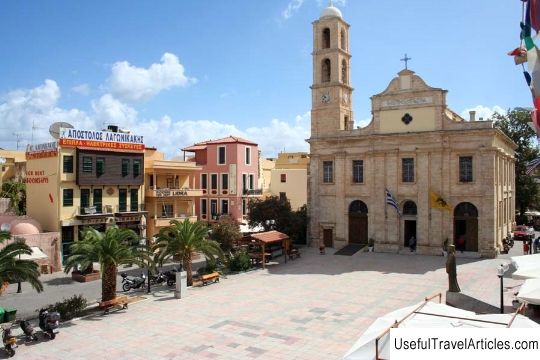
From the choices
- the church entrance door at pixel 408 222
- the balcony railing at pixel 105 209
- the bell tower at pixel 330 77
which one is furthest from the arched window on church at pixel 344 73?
the balcony railing at pixel 105 209

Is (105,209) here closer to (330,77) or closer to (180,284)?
(180,284)

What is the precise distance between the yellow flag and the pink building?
20092mm

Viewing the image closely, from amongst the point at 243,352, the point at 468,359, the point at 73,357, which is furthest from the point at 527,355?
the point at 73,357

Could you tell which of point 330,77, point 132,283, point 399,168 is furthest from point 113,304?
point 330,77

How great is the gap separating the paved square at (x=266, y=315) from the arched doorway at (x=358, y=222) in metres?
7.78

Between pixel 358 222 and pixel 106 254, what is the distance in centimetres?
2360

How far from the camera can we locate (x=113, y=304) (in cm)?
2038

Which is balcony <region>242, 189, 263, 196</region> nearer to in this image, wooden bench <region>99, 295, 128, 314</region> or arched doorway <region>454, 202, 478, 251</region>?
arched doorway <region>454, 202, 478, 251</region>

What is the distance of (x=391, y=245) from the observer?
36.8 metres

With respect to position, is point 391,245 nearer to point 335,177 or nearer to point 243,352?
point 335,177

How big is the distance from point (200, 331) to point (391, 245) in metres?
22.8

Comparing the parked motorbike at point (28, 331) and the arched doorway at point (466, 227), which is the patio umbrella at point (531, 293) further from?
the arched doorway at point (466, 227)

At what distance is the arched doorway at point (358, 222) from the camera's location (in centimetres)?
3844

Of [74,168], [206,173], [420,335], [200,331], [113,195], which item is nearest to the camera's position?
[420,335]
